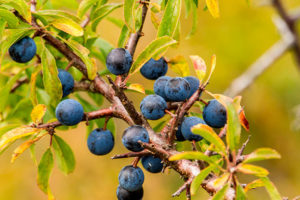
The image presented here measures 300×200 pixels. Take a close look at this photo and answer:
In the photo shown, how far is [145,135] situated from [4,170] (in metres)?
3.28

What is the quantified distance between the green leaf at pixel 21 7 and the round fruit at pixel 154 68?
0.37 m

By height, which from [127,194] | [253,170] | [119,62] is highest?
[119,62]

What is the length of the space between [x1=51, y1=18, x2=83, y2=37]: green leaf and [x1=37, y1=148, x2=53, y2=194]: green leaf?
1.26ft

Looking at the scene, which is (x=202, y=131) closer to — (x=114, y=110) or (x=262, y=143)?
(x=114, y=110)

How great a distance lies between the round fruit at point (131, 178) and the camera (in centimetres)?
108

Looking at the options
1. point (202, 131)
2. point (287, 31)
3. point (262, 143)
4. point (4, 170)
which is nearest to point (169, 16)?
point (202, 131)

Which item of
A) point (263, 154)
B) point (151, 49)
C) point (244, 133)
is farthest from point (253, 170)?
point (244, 133)

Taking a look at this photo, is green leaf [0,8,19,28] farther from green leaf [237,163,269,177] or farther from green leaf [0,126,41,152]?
green leaf [237,163,269,177]

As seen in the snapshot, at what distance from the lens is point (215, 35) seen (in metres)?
→ 4.13

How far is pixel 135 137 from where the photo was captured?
1005 mm

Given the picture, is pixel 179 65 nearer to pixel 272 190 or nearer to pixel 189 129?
pixel 189 129

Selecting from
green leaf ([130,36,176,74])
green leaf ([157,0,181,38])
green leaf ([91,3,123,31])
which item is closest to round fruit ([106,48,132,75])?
green leaf ([130,36,176,74])

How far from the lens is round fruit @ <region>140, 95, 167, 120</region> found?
1070 millimetres

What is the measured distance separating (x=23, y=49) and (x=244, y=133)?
286cm
